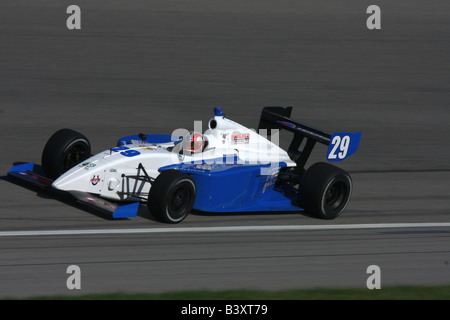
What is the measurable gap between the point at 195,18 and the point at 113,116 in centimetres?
769

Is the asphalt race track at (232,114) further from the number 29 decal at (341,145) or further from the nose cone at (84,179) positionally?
the number 29 decal at (341,145)

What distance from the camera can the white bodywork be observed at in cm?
866

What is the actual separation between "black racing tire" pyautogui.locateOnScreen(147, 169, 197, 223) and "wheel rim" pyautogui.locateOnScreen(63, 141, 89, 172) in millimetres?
1719

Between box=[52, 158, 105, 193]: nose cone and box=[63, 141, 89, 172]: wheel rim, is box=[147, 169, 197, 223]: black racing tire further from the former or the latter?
box=[63, 141, 89, 172]: wheel rim

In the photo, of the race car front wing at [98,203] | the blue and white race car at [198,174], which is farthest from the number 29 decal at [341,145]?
the race car front wing at [98,203]

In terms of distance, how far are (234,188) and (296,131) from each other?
58.7 inches

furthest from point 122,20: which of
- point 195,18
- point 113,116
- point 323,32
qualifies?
point 113,116

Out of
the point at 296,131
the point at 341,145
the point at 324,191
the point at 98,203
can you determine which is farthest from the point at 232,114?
the point at 98,203

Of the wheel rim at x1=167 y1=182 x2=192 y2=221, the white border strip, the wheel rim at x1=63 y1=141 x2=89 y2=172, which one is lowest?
the white border strip

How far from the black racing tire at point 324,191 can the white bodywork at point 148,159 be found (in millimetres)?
599

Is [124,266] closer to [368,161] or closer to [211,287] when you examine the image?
[211,287]

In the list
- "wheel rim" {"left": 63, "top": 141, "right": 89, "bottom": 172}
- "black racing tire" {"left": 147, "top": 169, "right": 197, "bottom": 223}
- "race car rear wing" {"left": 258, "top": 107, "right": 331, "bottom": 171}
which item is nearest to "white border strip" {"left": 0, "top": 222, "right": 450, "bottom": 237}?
"black racing tire" {"left": 147, "top": 169, "right": 197, "bottom": 223}

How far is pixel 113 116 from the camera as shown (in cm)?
1414

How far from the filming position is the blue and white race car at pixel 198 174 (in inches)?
337
